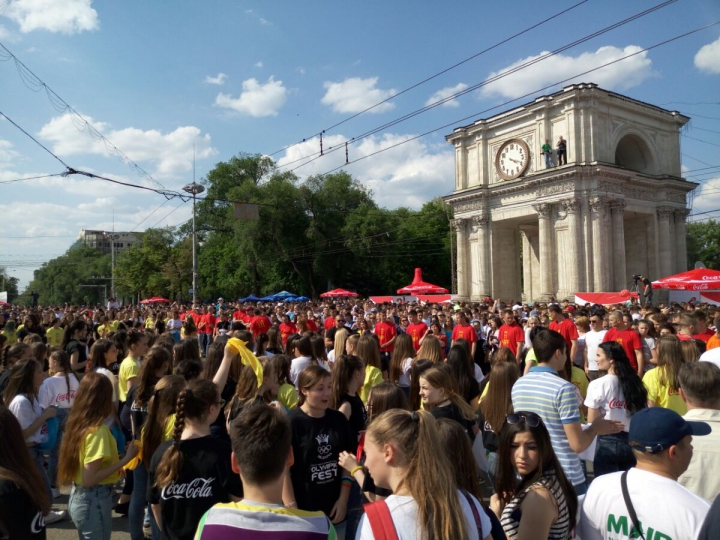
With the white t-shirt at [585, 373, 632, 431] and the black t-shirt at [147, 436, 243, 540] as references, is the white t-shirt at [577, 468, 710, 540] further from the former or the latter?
the white t-shirt at [585, 373, 632, 431]

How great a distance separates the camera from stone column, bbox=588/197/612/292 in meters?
32.3

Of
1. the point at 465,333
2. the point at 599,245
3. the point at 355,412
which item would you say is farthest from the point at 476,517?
the point at 599,245

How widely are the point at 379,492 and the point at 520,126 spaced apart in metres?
37.3

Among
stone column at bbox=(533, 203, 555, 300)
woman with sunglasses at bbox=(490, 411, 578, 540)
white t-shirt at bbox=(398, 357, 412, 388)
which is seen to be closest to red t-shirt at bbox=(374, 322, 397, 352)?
white t-shirt at bbox=(398, 357, 412, 388)

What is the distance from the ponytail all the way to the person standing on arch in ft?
112

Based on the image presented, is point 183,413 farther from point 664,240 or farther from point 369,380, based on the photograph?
point 664,240

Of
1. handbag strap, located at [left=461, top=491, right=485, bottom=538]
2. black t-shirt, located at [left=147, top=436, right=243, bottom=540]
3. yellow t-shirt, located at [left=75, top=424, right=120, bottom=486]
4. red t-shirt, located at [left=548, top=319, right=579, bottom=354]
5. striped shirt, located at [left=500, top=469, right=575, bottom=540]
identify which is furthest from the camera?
red t-shirt, located at [left=548, top=319, right=579, bottom=354]

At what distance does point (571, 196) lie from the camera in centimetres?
3262

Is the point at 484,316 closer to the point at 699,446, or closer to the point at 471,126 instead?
the point at 699,446

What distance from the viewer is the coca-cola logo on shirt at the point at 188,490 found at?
10.4 feet

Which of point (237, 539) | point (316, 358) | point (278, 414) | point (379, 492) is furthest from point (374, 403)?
point (316, 358)

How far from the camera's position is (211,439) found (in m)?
3.34

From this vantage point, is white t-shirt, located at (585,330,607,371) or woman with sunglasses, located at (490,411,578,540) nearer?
woman with sunglasses, located at (490,411,578,540)

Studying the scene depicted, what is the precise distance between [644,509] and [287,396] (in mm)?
3781
